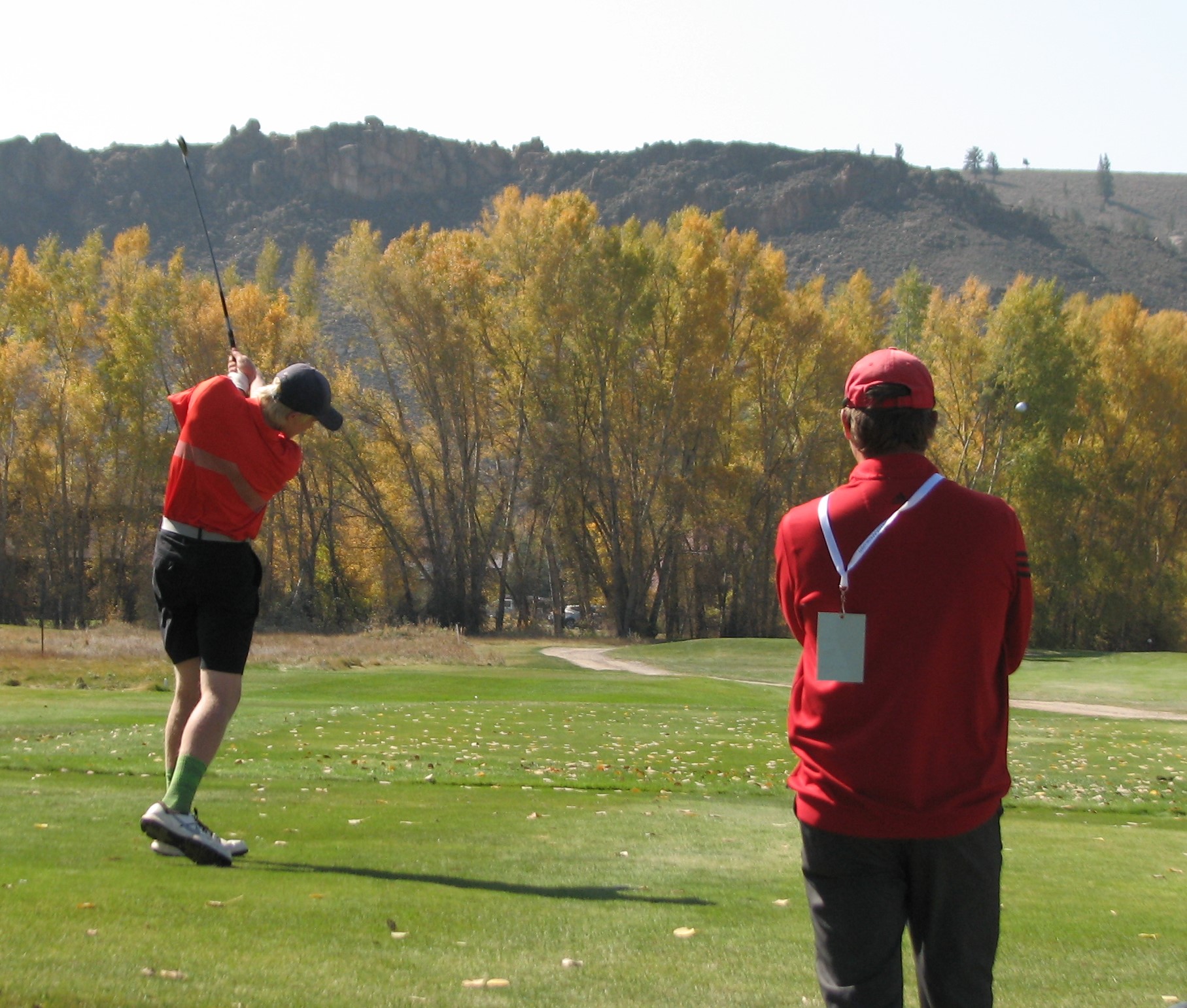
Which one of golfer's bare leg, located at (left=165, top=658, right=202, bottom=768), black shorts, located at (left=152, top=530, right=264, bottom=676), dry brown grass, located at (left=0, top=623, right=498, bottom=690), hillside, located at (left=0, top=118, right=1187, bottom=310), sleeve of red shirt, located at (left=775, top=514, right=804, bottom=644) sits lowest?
dry brown grass, located at (left=0, top=623, right=498, bottom=690)

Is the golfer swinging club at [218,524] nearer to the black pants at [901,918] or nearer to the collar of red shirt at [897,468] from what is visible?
the collar of red shirt at [897,468]

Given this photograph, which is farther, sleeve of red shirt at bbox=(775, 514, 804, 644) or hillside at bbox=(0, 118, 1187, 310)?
hillside at bbox=(0, 118, 1187, 310)

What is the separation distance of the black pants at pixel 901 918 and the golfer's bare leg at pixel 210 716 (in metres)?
3.30

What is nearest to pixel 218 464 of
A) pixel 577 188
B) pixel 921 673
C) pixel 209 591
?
pixel 209 591

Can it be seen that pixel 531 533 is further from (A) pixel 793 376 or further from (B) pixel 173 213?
(B) pixel 173 213

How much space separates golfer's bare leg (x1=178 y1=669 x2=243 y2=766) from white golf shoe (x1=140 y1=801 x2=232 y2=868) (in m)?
0.28

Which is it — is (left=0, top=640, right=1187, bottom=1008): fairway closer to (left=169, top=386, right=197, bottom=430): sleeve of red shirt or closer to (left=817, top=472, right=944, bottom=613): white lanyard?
(left=817, top=472, right=944, bottom=613): white lanyard

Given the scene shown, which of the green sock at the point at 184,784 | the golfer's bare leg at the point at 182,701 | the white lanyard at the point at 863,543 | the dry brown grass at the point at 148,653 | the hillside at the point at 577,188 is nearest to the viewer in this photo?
the white lanyard at the point at 863,543

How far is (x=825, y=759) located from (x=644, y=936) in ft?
5.80

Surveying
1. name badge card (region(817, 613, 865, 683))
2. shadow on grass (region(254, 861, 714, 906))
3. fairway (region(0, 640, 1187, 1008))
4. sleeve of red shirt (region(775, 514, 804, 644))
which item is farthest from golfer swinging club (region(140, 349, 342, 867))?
name badge card (region(817, 613, 865, 683))

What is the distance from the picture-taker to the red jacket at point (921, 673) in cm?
277

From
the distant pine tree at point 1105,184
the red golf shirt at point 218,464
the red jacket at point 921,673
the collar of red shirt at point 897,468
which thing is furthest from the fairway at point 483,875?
the distant pine tree at point 1105,184

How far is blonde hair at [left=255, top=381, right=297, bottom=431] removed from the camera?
18.3 ft

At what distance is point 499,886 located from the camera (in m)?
5.11
